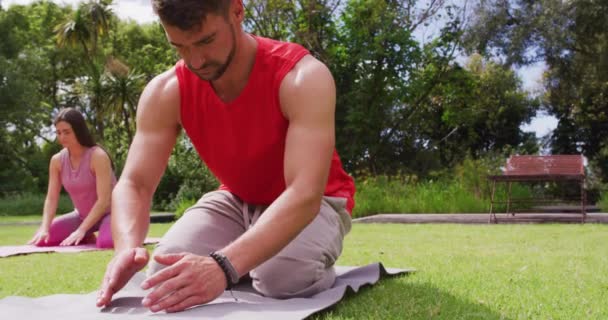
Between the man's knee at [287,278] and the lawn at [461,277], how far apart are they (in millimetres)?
184

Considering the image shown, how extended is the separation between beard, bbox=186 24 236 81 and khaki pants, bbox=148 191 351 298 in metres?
0.76

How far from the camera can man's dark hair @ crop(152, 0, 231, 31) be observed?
2.22 metres

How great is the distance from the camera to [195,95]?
2711 mm

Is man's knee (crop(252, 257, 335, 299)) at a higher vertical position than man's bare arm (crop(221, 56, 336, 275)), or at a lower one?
lower

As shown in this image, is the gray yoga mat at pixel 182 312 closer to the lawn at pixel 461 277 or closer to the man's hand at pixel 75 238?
the lawn at pixel 461 277

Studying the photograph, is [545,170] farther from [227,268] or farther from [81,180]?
[227,268]

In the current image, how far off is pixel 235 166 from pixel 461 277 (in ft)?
4.51

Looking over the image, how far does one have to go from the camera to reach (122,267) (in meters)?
2.28

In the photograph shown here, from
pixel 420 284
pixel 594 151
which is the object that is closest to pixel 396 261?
pixel 420 284

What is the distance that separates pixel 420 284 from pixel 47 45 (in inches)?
1240

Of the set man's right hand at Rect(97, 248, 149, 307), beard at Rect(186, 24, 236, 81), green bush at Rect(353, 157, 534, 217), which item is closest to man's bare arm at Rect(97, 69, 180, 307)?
man's right hand at Rect(97, 248, 149, 307)

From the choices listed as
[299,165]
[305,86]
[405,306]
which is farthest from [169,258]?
[405,306]

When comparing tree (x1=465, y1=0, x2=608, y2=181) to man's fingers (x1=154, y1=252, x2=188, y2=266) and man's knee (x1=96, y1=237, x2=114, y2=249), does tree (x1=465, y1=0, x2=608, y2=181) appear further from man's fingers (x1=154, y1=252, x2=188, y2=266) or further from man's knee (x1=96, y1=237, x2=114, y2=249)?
man's fingers (x1=154, y1=252, x2=188, y2=266)

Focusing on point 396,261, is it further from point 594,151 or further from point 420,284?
point 594,151
